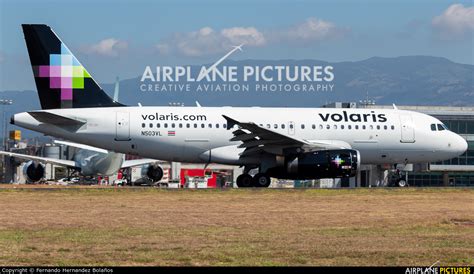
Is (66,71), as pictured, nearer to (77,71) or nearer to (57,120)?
(77,71)

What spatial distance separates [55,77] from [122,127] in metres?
3.74

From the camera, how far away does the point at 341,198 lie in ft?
96.0

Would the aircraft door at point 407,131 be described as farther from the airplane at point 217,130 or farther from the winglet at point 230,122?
the winglet at point 230,122

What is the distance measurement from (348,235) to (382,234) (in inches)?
30.8

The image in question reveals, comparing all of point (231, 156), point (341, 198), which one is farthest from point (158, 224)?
point (231, 156)

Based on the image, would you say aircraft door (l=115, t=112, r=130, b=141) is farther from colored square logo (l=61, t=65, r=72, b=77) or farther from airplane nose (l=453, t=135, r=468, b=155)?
airplane nose (l=453, t=135, r=468, b=155)

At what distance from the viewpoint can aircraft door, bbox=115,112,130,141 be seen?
36.1 meters

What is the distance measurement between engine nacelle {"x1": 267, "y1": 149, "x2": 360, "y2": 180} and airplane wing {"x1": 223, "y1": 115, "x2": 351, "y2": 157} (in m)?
0.68

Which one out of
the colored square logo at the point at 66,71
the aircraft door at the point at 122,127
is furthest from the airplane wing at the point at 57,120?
the colored square logo at the point at 66,71

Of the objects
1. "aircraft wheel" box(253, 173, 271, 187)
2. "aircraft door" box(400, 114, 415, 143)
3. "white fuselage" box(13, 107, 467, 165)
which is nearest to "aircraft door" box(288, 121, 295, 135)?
"white fuselage" box(13, 107, 467, 165)

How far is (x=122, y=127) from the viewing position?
119 feet

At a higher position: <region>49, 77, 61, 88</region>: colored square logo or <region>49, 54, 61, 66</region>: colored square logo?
<region>49, 54, 61, 66</region>: colored square logo

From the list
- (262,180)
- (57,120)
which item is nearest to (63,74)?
(57,120)

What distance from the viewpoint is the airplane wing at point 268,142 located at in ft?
114
